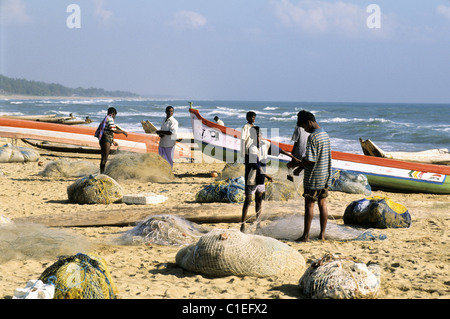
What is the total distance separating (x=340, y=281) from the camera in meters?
4.06

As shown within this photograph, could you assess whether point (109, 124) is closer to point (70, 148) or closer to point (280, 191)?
point (280, 191)

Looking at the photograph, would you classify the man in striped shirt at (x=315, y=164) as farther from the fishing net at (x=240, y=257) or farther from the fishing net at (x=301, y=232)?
the fishing net at (x=240, y=257)

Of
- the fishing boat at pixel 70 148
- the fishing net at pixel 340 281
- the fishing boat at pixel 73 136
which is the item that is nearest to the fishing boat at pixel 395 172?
the fishing boat at pixel 73 136

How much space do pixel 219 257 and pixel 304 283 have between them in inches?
34.5

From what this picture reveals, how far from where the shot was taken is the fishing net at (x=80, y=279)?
12.3ft

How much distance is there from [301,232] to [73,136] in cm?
1204

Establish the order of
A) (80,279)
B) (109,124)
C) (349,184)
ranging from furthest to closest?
(349,184)
(109,124)
(80,279)

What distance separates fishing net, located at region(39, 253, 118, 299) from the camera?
374cm

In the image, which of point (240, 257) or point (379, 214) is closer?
point (240, 257)

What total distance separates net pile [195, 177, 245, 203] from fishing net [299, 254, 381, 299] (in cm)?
440

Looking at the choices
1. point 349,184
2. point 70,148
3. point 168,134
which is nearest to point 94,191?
point 168,134

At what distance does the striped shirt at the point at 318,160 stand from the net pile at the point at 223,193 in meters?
2.84
